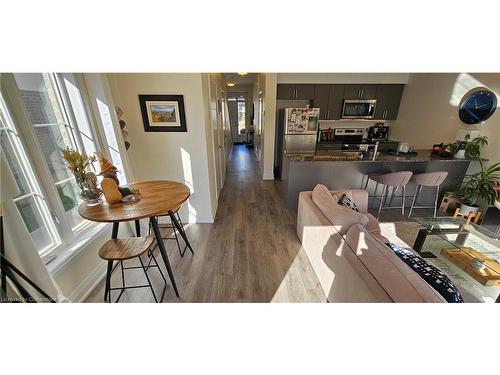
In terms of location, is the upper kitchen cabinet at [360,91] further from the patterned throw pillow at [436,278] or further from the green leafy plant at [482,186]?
the patterned throw pillow at [436,278]

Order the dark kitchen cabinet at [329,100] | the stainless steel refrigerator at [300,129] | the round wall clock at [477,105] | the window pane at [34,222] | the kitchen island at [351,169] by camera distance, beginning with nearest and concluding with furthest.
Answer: the window pane at [34,222] → the round wall clock at [477,105] → the kitchen island at [351,169] → the stainless steel refrigerator at [300,129] → the dark kitchen cabinet at [329,100]

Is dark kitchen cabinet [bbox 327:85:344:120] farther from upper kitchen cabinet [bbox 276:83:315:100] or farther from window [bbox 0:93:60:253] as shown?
window [bbox 0:93:60:253]

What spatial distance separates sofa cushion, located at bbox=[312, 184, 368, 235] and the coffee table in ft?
3.39

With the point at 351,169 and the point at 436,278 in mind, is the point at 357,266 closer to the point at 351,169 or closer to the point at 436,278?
the point at 436,278

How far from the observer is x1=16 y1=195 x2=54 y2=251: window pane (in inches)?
52.2

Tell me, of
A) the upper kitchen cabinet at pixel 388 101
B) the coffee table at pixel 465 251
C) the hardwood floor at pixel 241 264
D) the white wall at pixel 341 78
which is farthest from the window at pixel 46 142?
the upper kitchen cabinet at pixel 388 101

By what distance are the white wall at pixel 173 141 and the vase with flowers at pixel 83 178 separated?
92cm

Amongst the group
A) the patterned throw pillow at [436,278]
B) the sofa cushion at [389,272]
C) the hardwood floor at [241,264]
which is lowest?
the hardwood floor at [241,264]

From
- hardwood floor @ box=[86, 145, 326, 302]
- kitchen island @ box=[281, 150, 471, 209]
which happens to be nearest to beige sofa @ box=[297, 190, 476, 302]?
hardwood floor @ box=[86, 145, 326, 302]

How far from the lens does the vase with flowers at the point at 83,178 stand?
1.39 metres
